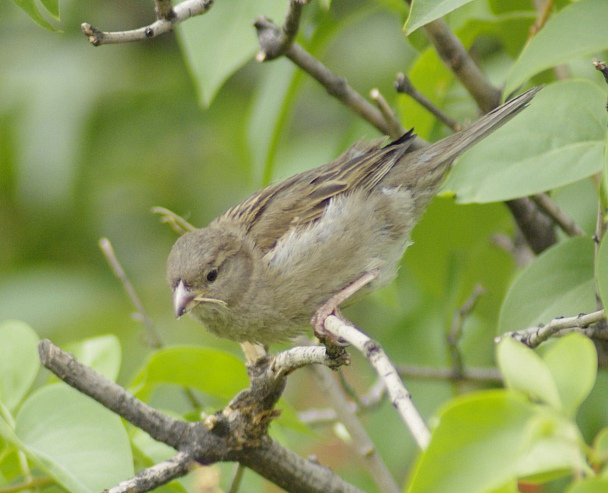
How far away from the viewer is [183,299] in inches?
123

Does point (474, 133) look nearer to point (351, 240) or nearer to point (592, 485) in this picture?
point (351, 240)

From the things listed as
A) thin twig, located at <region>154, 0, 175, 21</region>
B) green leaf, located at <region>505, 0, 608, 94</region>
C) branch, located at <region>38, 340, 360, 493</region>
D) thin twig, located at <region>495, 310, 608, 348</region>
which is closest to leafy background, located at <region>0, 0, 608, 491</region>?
branch, located at <region>38, 340, 360, 493</region>

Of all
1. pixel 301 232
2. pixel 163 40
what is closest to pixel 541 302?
pixel 301 232

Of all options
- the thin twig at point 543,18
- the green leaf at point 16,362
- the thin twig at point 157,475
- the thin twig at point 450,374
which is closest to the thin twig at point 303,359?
the thin twig at point 157,475

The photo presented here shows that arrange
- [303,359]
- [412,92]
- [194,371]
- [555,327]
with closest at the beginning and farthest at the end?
1. [555,327]
2. [303,359]
3. [194,371]
4. [412,92]

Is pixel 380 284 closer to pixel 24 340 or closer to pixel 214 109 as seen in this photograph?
pixel 24 340

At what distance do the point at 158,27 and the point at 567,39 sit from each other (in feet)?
3.71

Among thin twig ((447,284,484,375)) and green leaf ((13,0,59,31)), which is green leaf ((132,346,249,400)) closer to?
thin twig ((447,284,484,375))

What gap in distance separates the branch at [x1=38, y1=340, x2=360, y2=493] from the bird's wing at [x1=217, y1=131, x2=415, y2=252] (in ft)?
2.97

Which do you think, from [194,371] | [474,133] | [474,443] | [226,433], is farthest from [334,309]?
[474,443]

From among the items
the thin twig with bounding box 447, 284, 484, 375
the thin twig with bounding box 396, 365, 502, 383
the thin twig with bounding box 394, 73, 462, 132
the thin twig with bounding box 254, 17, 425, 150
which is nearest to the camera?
the thin twig with bounding box 394, 73, 462, 132

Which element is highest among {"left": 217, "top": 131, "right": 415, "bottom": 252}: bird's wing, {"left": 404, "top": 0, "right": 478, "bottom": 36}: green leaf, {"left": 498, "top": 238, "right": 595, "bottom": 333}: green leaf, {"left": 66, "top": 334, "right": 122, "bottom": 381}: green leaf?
{"left": 404, "top": 0, "right": 478, "bottom": 36}: green leaf

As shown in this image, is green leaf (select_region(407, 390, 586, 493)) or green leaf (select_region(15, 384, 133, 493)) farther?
green leaf (select_region(15, 384, 133, 493))

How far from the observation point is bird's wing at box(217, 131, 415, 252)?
3.23 m
